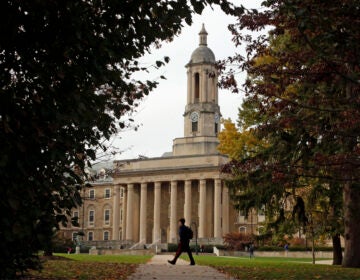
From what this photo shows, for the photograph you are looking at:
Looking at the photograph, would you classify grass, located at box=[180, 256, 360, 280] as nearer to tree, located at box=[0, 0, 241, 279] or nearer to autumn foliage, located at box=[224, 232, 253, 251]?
tree, located at box=[0, 0, 241, 279]

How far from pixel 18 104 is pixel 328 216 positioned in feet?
70.4

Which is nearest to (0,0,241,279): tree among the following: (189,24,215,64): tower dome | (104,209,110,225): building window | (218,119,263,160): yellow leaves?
(218,119,263,160): yellow leaves

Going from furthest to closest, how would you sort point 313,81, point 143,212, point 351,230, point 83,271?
1. point 143,212
2. point 351,230
3. point 83,271
4. point 313,81

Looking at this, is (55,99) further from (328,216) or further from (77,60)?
(328,216)

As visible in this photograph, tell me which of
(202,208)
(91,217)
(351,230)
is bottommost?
(351,230)

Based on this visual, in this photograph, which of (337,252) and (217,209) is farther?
(217,209)

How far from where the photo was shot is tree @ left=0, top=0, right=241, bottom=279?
709cm

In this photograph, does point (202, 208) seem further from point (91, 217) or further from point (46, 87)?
point (46, 87)

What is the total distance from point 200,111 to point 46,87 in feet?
256

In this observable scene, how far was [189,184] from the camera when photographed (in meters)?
82.1

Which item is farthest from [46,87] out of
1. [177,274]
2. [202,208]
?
[202,208]

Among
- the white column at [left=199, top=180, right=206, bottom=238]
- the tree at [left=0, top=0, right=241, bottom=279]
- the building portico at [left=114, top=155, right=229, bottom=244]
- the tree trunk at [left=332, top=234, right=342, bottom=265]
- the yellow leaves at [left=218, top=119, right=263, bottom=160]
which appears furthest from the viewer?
the building portico at [left=114, top=155, right=229, bottom=244]

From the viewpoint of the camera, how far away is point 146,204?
285ft

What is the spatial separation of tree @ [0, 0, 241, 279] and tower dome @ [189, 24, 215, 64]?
79.9 metres
